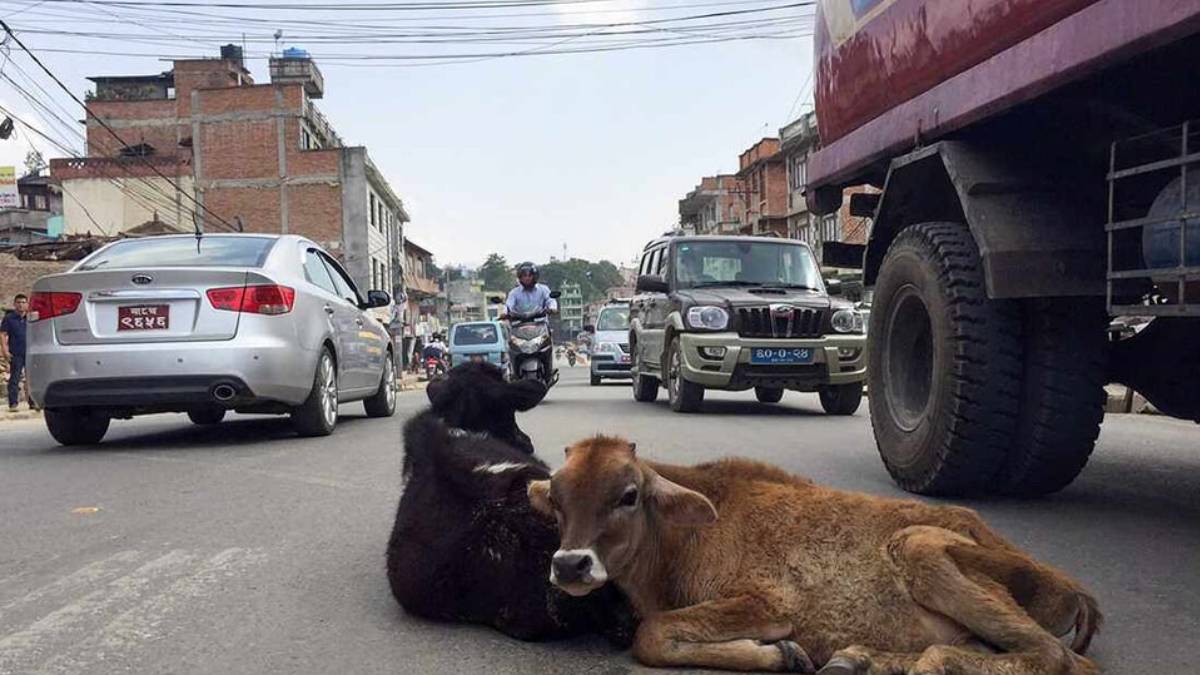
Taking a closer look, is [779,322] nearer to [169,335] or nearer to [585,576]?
[169,335]

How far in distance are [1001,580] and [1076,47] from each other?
232cm

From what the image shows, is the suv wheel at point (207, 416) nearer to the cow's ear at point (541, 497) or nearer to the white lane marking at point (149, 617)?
the white lane marking at point (149, 617)

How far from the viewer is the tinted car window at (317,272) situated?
8.57 m

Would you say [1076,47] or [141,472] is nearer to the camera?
[1076,47]

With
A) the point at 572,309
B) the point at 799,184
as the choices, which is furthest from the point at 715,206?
the point at 572,309

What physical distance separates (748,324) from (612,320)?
13.0 m

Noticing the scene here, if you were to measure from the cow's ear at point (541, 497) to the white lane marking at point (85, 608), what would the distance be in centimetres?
161

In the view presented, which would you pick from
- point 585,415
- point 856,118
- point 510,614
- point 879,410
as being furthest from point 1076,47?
point 585,415

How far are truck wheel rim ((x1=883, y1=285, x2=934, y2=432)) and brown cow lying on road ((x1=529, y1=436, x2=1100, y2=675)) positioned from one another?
9.28 ft

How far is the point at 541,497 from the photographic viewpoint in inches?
113

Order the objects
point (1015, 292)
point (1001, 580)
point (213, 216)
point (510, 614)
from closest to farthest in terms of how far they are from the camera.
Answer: point (1001, 580), point (510, 614), point (1015, 292), point (213, 216)

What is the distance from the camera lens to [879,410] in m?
5.89

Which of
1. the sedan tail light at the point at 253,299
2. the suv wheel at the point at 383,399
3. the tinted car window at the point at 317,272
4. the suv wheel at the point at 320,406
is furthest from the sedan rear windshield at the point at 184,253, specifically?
the suv wheel at the point at 383,399

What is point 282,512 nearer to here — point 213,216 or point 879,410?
point 879,410
